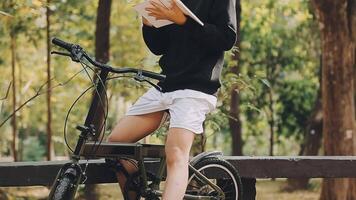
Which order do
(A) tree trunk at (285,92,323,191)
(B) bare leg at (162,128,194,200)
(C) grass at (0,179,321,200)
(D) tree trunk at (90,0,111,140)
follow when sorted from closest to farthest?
(B) bare leg at (162,128,194,200), (D) tree trunk at (90,0,111,140), (C) grass at (0,179,321,200), (A) tree trunk at (285,92,323,191)

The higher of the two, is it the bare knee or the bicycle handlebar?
the bicycle handlebar

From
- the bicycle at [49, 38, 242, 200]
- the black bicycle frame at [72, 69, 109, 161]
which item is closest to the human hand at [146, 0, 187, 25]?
the bicycle at [49, 38, 242, 200]

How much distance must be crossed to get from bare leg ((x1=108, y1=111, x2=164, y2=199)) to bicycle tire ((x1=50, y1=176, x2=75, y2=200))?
49 centimetres

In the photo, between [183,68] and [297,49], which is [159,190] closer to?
[183,68]

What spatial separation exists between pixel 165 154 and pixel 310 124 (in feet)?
36.1

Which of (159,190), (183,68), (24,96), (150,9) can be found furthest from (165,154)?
(24,96)

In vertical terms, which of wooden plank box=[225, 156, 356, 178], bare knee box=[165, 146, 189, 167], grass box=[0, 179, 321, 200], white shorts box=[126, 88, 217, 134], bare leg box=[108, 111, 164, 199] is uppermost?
white shorts box=[126, 88, 217, 134]

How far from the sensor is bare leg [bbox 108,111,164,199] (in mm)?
3832

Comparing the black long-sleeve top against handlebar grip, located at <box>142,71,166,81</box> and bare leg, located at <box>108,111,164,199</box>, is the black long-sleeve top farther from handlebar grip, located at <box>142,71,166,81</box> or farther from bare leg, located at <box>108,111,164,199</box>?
bare leg, located at <box>108,111,164,199</box>

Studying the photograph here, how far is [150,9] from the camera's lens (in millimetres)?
3541

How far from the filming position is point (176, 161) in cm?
360

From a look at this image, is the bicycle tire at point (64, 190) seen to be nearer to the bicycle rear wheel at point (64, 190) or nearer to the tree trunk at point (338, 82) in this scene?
the bicycle rear wheel at point (64, 190)

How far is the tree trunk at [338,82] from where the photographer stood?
8.40 meters

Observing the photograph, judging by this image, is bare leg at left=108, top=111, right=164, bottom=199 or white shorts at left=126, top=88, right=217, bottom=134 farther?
bare leg at left=108, top=111, right=164, bottom=199
